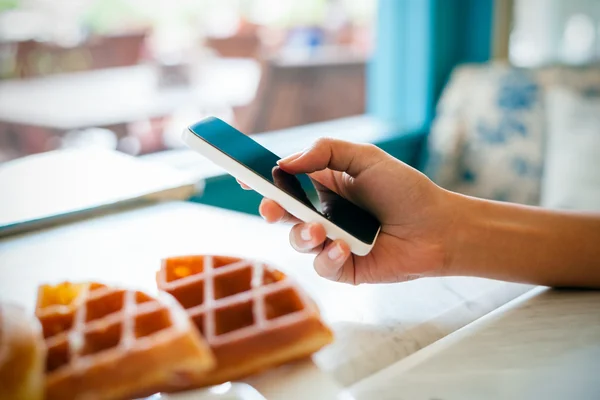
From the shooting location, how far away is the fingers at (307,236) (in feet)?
1.71

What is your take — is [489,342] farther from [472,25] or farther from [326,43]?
[326,43]

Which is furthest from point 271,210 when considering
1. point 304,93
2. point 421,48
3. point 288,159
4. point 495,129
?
point 304,93

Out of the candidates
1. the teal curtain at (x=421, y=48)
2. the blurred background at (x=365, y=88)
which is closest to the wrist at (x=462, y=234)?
the blurred background at (x=365, y=88)

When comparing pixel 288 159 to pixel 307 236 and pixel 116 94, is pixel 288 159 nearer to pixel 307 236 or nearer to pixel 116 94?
pixel 307 236

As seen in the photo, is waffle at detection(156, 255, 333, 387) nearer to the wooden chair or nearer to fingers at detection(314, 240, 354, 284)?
fingers at detection(314, 240, 354, 284)

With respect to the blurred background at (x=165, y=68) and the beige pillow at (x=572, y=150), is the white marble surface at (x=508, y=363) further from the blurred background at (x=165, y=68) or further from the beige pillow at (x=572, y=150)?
the blurred background at (x=165, y=68)

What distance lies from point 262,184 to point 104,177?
0.50 metres

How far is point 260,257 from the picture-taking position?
2.32ft

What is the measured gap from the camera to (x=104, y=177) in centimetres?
92

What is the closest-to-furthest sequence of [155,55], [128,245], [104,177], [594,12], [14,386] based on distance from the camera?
1. [14,386]
2. [128,245]
3. [104,177]
4. [594,12]
5. [155,55]

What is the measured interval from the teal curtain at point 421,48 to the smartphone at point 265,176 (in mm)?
1244

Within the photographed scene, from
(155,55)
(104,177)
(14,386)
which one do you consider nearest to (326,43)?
(155,55)

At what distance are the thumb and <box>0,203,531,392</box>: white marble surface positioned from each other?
0.13 metres

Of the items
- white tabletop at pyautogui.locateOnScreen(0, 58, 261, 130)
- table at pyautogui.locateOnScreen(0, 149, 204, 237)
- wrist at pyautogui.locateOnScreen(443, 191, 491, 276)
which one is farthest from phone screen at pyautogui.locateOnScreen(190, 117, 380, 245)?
white tabletop at pyautogui.locateOnScreen(0, 58, 261, 130)
